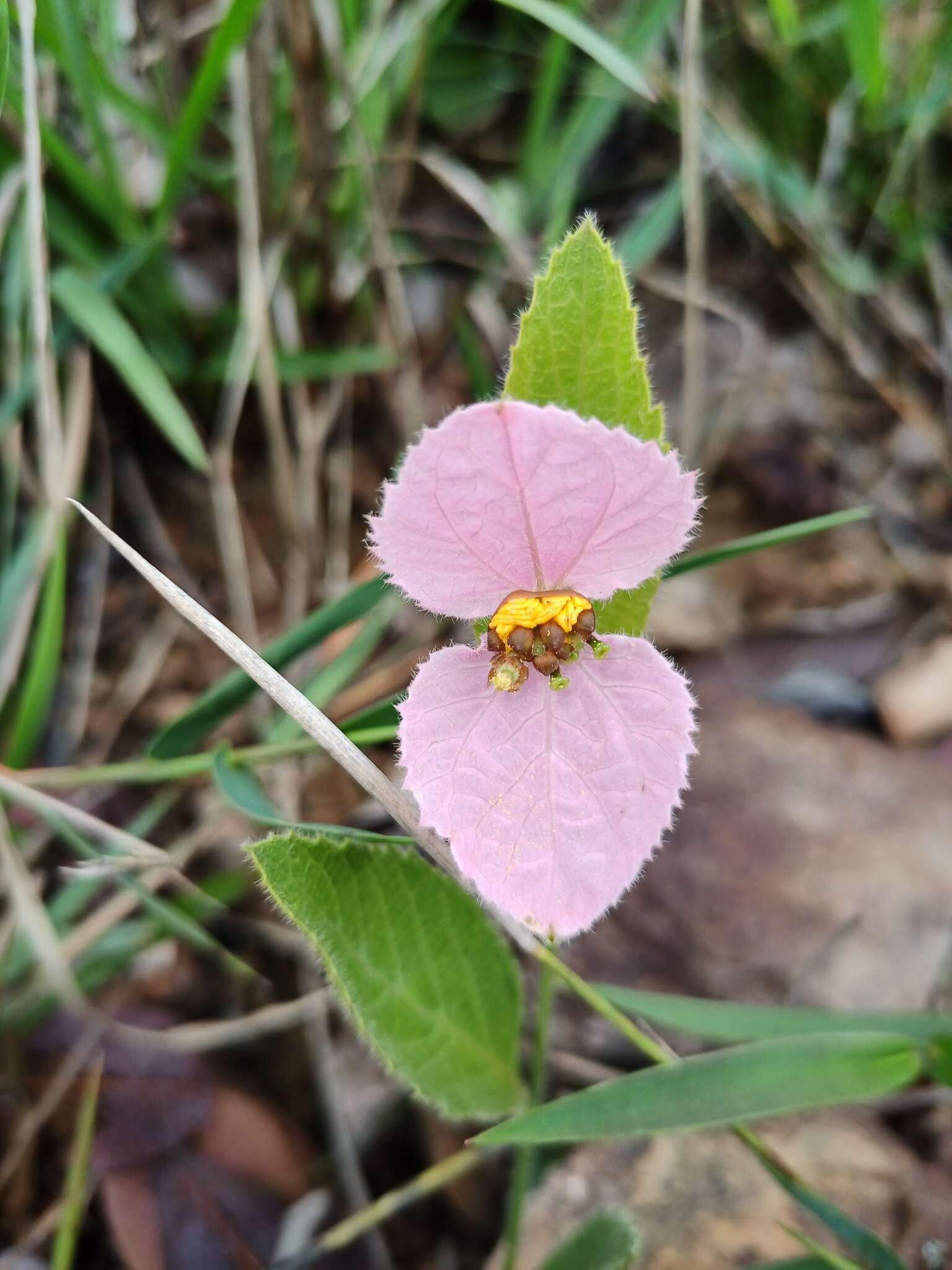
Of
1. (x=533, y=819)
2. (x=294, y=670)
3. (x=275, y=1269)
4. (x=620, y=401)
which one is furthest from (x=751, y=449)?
(x=275, y=1269)

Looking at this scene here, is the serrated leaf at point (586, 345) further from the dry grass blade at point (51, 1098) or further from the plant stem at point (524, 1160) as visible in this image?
the dry grass blade at point (51, 1098)

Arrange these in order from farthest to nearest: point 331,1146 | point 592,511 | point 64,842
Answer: point 64,842 < point 331,1146 < point 592,511

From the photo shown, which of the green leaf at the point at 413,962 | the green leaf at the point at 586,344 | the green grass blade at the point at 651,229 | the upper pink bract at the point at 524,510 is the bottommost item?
the green leaf at the point at 413,962

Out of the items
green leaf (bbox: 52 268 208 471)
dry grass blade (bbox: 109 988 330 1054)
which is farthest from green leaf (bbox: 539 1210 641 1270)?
green leaf (bbox: 52 268 208 471)

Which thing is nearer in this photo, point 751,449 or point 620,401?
point 620,401

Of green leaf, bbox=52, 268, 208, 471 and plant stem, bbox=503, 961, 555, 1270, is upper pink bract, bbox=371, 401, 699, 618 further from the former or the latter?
green leaf, bbox=52, 268, 208, 471

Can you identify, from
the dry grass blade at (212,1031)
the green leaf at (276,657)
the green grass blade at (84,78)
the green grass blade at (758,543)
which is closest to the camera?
the green grass blade at (758,543)

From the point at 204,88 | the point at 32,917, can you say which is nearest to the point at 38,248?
the point at 204,88

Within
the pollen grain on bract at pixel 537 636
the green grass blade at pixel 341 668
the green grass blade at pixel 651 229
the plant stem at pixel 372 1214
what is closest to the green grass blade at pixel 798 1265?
the plant stem at pixel 372 1214

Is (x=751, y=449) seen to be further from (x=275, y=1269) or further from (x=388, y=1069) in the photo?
(x=275, y=1269)
